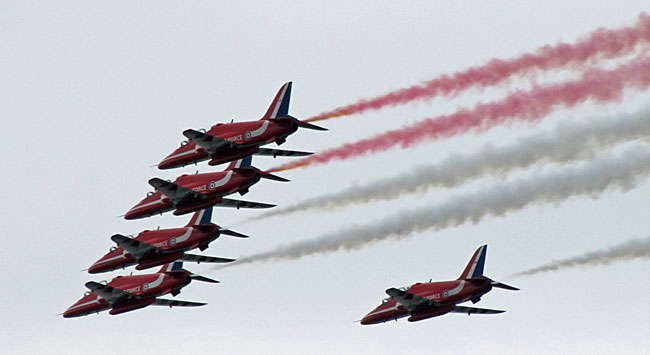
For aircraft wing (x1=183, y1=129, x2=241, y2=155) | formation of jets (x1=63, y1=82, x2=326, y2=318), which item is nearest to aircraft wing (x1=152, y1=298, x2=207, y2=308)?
formation of jets (x1=63, y1=82, x2=326, y2=318)

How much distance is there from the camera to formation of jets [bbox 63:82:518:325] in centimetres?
8162

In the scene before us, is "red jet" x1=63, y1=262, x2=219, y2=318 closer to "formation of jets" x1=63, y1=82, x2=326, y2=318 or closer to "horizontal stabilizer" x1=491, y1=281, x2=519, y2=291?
"formation of jets" x1=63, y1=82, x2=326, y2=318

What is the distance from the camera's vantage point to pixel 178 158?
84.1 meters

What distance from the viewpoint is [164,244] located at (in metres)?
86.2

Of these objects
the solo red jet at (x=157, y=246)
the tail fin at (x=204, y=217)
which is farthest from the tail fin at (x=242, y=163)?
the solo red jet at (x=157, y=246)

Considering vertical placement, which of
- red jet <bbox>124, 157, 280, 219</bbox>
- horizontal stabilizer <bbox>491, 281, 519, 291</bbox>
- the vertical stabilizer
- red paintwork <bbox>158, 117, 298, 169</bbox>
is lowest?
horizontal stabilizer <bbox>491, 281, 519, 291</bbox>

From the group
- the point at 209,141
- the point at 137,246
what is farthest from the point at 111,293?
the point at 209,141

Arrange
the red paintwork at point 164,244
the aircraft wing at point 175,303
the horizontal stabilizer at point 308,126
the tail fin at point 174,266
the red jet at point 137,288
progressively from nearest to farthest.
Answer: the horizontal stabilizer at point 308,126
the red paintwork at point 164,244
the red jet at point 137,288
the tail fin at point 174,266
the aircraft wing at point 175,303

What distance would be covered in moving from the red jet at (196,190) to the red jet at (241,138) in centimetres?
89

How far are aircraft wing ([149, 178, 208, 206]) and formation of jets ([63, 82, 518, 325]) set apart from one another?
0.05 metres

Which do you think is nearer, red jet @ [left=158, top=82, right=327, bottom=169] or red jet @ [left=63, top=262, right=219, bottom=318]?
red jet @ [left=158, top=82, right=327, bottom=169]

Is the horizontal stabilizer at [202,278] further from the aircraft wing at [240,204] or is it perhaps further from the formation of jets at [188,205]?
the aircraft wing at [240,204]

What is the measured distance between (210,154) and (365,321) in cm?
1142

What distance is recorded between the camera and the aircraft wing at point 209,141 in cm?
8150
